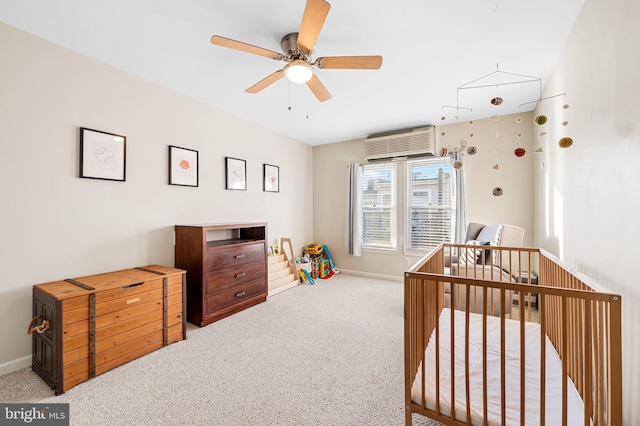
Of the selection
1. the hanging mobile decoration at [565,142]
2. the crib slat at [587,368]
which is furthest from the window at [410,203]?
the crib slat at [587,368]

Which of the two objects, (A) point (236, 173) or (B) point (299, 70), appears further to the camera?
(A) point (236, 173)

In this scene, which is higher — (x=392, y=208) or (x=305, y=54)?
(x=305, y=54)

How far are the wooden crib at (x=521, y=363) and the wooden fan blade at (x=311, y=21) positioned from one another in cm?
140

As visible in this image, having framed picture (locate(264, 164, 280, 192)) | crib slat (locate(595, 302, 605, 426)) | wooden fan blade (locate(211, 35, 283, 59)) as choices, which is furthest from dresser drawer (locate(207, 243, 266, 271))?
crib slat (locate(595, 302, 605, 426))

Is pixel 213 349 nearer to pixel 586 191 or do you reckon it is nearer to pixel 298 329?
pixel 298 329

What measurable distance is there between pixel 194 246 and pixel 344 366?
178 cm

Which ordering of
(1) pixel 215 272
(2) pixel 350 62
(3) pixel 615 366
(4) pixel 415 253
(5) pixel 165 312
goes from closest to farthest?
(3) pixel 615 366 < (2) pixel 350 62 < (5) pixel 165 312 < (1) pixel 215 272 < (4) pixel 415 253

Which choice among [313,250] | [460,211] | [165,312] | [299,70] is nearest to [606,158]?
[299,70]

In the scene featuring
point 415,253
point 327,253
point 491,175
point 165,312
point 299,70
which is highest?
point 299,70

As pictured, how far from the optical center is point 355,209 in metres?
4.48

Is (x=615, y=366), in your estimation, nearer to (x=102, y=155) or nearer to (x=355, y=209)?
(x=102, y=155)

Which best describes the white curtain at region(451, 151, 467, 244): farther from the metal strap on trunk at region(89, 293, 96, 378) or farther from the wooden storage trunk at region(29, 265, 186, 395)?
the metal strap on trunk at region(89, 293, 96, 378)

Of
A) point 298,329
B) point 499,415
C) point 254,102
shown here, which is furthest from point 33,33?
point 499,415

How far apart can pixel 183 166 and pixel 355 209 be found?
2655 mm
